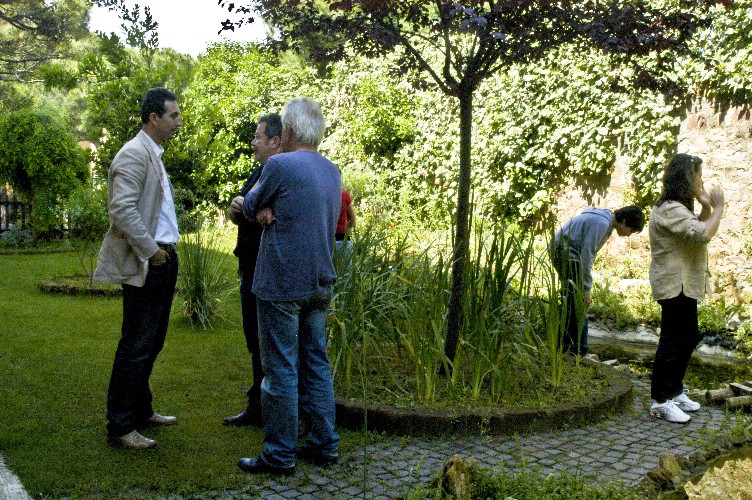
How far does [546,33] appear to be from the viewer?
4.59 m

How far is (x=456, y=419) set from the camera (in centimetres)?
450

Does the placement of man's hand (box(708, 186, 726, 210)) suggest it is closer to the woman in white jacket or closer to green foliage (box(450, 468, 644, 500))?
the woman in white jacket

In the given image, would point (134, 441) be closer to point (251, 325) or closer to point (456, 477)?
point (251, 325)

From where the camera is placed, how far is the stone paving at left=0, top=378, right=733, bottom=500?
3.63m

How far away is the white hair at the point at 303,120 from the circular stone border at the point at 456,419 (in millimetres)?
1658

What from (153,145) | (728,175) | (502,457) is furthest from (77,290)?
(728,175)

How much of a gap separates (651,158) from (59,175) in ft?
37.9

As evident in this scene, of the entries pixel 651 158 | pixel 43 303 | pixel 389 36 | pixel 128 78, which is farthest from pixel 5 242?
pixel 389 36

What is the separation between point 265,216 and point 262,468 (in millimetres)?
1249

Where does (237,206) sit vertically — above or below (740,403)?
above

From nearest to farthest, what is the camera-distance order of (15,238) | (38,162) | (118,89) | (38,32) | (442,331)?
(442,331)
(118,89)
(38,162)
(15,238)
(38,32)

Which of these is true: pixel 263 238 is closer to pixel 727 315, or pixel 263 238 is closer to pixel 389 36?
pixel 389 36

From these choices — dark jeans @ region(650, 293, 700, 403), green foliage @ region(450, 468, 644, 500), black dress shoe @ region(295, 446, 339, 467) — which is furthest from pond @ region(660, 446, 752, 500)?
black dress shoe @ region(295, 446, 339, 467)

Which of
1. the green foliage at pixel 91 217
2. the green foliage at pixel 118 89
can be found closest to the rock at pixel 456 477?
the green foliage at pixel 118 89
